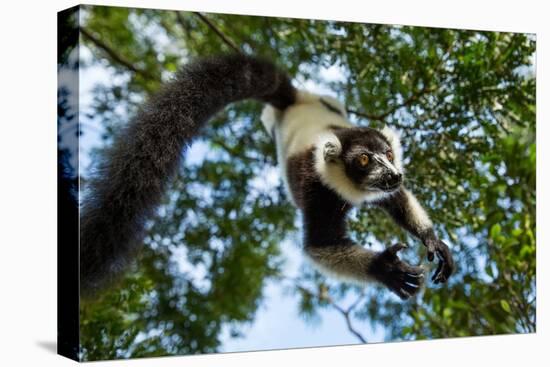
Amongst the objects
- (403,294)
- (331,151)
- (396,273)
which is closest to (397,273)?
(396,273)

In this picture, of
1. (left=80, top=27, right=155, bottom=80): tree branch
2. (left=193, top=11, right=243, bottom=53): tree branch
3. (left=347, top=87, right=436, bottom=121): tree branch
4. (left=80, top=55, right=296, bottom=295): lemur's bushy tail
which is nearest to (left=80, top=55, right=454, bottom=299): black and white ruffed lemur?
(left=80, top=55, right=296, bottom=295): lemur's bushy tail

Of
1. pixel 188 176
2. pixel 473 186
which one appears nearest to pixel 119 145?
pixel 188 176

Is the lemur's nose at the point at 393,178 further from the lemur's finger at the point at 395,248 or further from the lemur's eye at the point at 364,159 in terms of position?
the lemur's finger at the point at 395,248

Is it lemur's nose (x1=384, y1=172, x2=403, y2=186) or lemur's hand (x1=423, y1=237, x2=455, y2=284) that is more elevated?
lemur's nose (x1=384, y1=172, x2=403, y2=186)

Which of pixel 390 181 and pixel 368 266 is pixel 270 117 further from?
pixel 368 266

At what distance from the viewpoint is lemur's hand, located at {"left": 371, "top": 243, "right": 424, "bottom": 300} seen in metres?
4.21

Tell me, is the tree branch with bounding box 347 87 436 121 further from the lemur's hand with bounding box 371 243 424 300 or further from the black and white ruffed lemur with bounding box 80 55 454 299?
the lemur's hand with bounding box 371 243 424 300

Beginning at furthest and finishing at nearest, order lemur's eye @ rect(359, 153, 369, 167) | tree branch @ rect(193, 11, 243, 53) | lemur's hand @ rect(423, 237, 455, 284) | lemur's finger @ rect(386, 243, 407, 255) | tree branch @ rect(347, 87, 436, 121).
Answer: tree branch @ rect(347, 87, 436, 121) → tree branch @ rect(193, 11, 243, 53) → lemur's hand @ rect(423, 237, 455, 284) → lemur's eye @ rect(359, 153, 369, 167) → lemur's finger @ rect(386, 243, 407, 255)

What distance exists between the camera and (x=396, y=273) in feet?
13.9

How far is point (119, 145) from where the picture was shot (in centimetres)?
353

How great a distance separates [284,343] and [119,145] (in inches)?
78.5

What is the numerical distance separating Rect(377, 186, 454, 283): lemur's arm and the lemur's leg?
32 centimetres

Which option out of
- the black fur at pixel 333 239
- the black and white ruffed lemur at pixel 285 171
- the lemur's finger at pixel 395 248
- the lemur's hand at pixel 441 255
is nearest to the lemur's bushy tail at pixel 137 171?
the black and white ruffed lemur at pixel 285 171

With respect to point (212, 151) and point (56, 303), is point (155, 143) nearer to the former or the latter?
point (56, 303)
